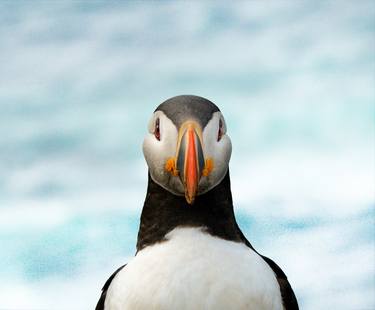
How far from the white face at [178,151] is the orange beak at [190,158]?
1 cm

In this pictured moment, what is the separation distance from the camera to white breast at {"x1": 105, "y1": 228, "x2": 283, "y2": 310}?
Result: 8305 mm

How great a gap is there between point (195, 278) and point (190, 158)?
110cm

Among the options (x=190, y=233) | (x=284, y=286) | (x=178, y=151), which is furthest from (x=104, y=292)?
(x=178, y=151)

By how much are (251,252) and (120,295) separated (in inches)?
48.1

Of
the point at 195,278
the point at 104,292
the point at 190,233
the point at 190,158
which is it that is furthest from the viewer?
the point at 104,292

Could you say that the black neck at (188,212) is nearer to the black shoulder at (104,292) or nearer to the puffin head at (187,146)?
the puffin head at (187,146)

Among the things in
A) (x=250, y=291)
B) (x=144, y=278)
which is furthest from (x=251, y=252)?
(x=144, y=278)

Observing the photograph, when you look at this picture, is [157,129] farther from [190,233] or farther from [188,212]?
A: [190,233]

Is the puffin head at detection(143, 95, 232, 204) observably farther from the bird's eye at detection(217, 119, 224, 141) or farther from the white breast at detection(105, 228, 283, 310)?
the white breast at detection(105, 228, 283, 310)

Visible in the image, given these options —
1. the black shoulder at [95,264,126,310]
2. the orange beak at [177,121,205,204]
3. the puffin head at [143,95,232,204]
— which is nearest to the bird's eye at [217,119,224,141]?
the puffin head at [143,95,232,204]

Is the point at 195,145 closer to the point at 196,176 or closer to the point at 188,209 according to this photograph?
the point at 196,176

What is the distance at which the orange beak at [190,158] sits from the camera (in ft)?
26.0

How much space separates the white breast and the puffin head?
1.72 feet

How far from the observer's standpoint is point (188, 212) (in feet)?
28.2
